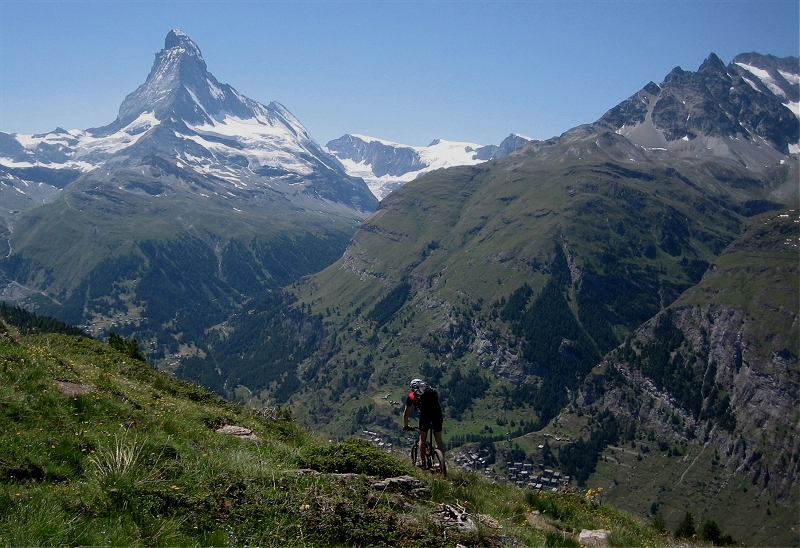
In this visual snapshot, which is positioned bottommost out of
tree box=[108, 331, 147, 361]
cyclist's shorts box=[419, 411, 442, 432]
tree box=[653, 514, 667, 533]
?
tree box=[653, 514, 667, 533]

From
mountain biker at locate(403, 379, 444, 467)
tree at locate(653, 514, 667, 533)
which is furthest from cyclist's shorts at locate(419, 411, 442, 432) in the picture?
tree at locate(653, 514, 667, 533)

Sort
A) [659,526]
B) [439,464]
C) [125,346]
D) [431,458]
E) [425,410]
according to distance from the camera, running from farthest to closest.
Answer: [125,346] → [659,526] → [431,458] → [425,410] → [439,464]

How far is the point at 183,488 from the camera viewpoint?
477 inches

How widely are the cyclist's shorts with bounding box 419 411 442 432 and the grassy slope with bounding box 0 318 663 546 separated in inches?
83.4

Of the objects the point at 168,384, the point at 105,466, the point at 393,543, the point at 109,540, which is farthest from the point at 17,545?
the point at 168,384

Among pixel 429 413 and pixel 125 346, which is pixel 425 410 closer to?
pixel 429 413

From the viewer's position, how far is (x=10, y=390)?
1516 centimetres

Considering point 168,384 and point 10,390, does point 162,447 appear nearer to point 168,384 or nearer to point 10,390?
point 10,390

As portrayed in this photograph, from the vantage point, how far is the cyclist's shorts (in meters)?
20.1

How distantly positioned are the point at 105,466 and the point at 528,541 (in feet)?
33.8

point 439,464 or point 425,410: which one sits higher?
point 425,410

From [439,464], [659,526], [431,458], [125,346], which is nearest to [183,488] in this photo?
[439,464]

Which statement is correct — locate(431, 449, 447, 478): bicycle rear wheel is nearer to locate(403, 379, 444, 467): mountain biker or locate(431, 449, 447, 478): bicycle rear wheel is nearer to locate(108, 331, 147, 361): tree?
locate(403, 379, 444, 467): mountain biker

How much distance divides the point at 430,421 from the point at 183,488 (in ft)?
32.9
